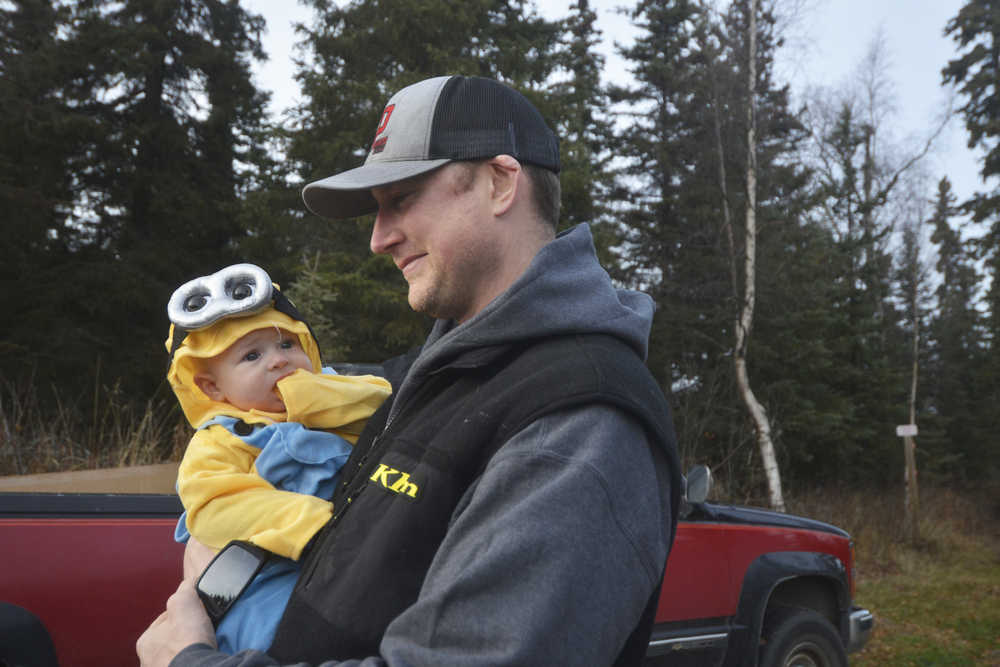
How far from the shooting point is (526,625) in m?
0.97

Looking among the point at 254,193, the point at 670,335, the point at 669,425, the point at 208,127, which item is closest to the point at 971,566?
the point at 670,335

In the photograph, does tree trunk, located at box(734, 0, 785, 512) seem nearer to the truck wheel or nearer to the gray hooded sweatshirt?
the truck wheel

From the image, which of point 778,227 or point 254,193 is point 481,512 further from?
point 778,227

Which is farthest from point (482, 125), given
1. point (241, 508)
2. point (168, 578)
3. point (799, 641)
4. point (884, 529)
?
point (884, 529)

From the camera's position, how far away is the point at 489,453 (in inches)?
47.5

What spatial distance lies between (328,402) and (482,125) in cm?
91

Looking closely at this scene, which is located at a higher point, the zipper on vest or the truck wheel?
the zipper on vest

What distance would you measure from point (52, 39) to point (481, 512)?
61.2 ft

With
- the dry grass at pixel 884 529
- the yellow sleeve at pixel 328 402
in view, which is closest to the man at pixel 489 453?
the yellow sleeve at pixel 328 402

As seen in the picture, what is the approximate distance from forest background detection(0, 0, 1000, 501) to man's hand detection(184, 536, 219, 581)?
820cm

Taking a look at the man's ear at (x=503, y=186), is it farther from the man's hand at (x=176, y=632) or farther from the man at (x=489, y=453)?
the man's hand at (x=176, y=632)

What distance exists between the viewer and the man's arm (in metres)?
0.99

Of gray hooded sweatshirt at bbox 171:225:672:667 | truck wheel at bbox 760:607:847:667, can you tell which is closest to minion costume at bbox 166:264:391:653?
gray hooded sweatshirt at bbox 171:225:672:667

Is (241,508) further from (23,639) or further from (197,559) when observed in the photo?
(23,639)
